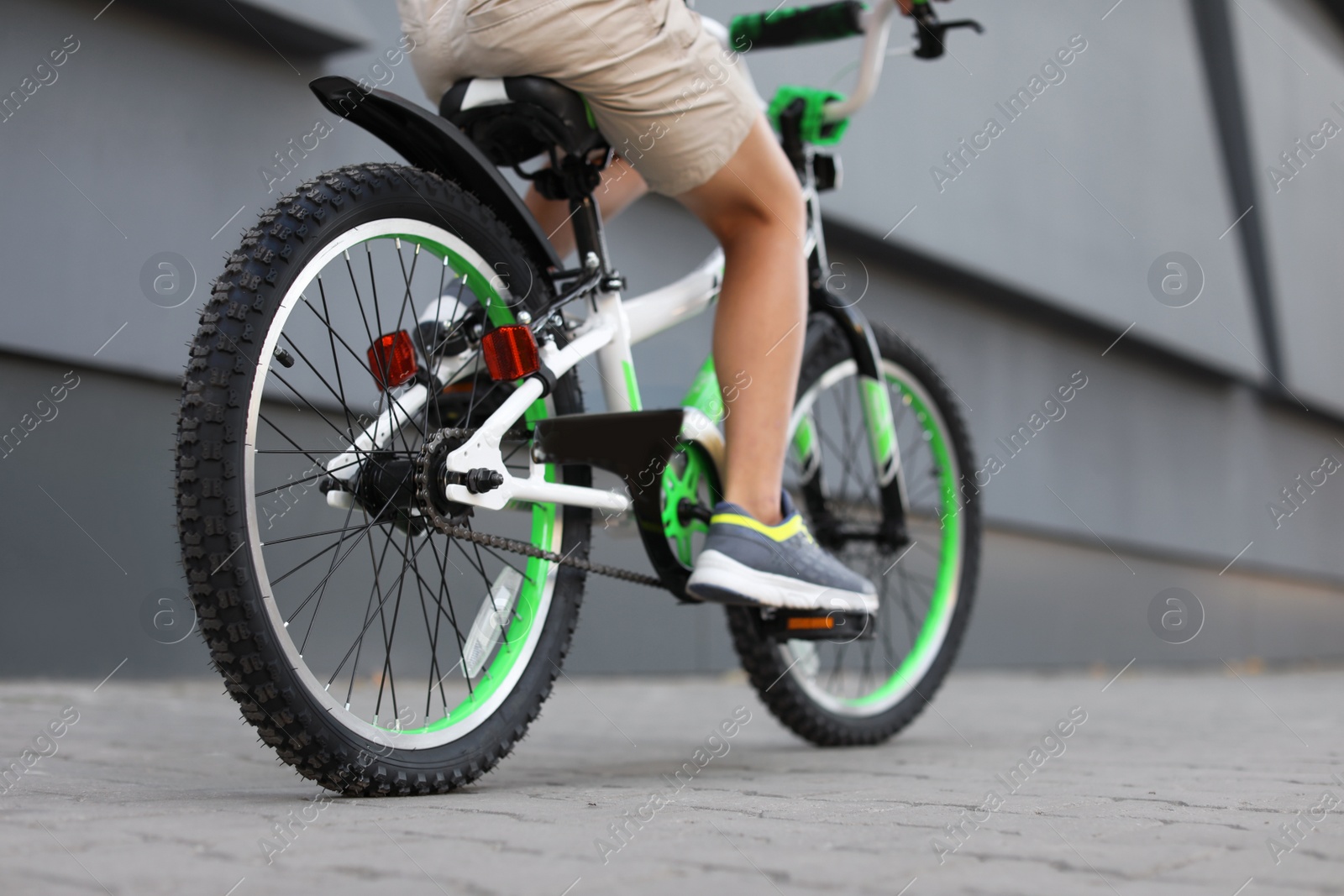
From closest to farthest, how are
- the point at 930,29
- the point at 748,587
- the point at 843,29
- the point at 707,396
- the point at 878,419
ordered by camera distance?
1. the point at 748,587
2. the point at 707,396
3. the point at 843,29
4. the point at 930,29
5. the point at 878,419

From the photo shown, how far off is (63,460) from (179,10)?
127 centimetres

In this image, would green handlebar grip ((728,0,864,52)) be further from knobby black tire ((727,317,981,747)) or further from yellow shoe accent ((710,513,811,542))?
yellow shoe accent ((710,513,811,542))

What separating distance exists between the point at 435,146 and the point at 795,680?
1.39 meters

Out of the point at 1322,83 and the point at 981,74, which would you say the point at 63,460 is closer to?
the point at 981,74

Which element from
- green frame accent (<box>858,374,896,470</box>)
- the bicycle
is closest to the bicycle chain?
the bicycle

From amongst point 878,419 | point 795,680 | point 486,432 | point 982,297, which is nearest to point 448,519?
point 486,432

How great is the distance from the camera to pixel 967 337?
20.6 ft

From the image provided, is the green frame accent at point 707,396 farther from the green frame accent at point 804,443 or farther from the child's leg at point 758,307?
the green frame accent at point 804,443

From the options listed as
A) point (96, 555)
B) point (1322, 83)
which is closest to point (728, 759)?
point (96, 555)

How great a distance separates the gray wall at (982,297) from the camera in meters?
3.04

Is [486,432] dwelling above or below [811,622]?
above

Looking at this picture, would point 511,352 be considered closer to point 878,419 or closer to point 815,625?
point 815,625

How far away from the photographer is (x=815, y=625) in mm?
2207

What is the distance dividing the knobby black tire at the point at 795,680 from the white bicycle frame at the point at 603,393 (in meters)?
0.37
